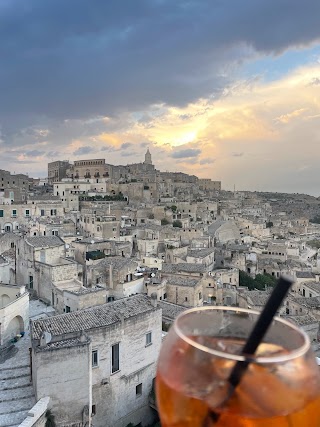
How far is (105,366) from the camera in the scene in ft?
37.2

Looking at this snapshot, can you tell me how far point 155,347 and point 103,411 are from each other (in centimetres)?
259

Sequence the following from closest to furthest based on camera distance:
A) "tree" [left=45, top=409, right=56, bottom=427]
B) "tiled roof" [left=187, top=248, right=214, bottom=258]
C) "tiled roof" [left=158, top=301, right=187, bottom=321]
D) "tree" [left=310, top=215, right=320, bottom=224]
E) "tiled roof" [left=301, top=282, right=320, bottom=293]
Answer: "tree" [left=45, top=409, right=56, bottom=427] → "tiled roof" [left=158, top=301, right=187, bottom=321] → "tiled roof" [left=301, top=282, right=320, bottom=293] → "tiled roof" [left=187, top=248, right=214, bottom=258] → "tree" [left=310, top=215, right=320, bottom=224]

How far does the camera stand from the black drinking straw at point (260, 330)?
4.29ft

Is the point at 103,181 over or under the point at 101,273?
over

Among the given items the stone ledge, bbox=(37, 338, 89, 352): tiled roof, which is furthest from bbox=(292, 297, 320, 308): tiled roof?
the stone ledge

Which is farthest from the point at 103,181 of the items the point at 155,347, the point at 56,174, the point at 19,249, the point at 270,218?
the point at 155,347

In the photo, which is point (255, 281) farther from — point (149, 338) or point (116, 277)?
point (149, 338)

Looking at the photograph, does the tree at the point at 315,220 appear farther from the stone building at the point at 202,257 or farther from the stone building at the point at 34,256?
the stone building at the point at 34,256

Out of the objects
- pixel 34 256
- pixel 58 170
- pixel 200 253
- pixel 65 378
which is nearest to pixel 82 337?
pixel 65 378

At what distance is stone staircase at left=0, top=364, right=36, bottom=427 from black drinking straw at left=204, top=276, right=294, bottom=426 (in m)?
9.24

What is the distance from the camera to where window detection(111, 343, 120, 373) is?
11555 millimetres

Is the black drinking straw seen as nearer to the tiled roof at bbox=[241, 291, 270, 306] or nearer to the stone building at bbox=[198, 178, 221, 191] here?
the tiled roof at bbox=[241, 291, 270, 306]

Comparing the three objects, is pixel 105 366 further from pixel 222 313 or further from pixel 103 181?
pixel 103 181

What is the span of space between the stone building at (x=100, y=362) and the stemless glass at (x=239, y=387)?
29.7ft
